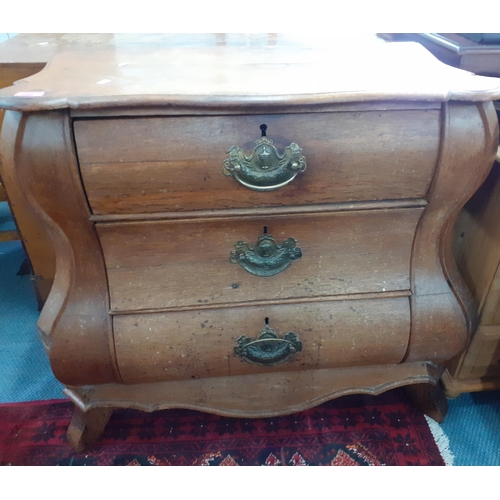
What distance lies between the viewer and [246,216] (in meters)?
0.71

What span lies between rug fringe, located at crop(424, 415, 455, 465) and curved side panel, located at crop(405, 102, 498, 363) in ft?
0.82

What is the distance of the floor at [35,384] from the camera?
3.24ft

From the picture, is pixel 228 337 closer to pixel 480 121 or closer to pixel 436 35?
pixel 480 121

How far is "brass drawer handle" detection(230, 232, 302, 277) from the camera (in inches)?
29.2

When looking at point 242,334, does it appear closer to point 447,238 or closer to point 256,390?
point 256,390

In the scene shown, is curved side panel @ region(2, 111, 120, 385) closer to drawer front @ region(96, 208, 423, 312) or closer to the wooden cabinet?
drawer front @ region(96, 208, 423, 312)

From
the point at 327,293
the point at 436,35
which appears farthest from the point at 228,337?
the point at 436,35

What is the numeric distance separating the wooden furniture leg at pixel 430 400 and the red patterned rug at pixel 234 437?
0.10 ft

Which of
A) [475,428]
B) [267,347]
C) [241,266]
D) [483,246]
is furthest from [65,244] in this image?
[475,428]

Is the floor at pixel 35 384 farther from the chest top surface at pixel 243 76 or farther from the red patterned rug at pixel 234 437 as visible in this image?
the chest top surface at pixel 243 76

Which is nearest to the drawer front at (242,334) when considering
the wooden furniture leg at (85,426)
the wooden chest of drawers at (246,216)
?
the wooden chest of drawers at (246,216)

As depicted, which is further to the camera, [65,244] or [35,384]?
[35,384]

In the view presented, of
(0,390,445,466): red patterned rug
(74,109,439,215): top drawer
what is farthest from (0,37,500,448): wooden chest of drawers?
(0,390,445,466): red patterned rug

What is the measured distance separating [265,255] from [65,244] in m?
0.34
